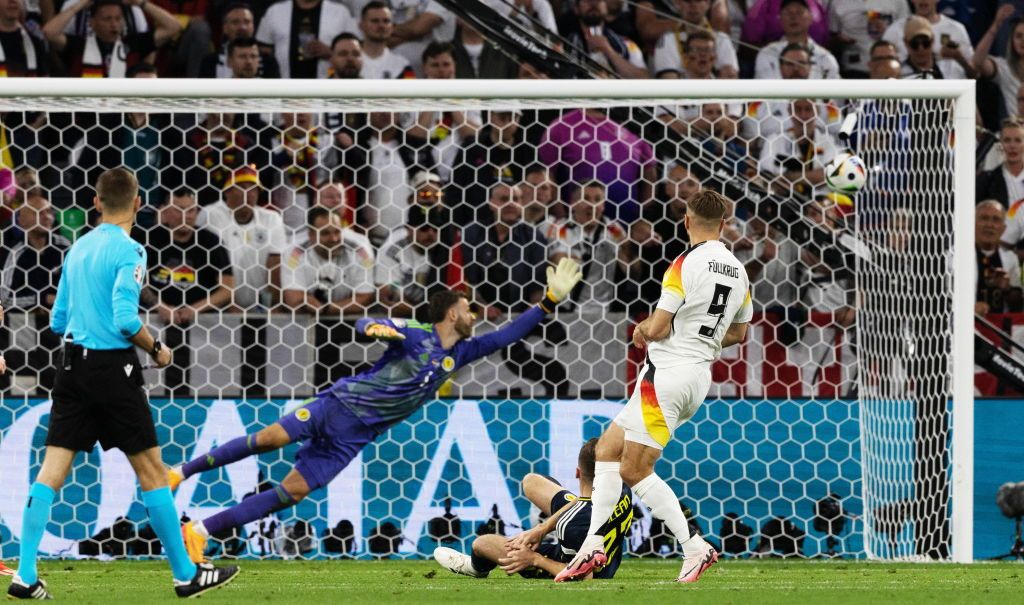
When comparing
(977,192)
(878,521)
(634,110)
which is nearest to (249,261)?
(634,110)

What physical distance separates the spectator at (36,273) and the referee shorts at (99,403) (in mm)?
3045

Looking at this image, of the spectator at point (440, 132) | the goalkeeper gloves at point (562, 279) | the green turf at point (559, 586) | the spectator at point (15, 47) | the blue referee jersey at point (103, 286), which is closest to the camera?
the blue referee jersey at point (103, 286)

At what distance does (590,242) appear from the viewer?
30.0ft

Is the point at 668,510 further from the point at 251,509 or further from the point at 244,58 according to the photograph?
the point at 244,58

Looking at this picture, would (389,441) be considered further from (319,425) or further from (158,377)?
(158,377)

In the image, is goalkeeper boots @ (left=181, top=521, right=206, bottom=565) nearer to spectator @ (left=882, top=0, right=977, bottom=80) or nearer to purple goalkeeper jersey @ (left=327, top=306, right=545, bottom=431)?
purple goalkeeper jersey @ (left=327, top=306, right=545, bottom=431)

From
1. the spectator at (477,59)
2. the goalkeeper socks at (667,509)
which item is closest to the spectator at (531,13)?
the spectator at (477,59)

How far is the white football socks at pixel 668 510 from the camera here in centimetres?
647

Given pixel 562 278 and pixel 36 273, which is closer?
pixel 562 278

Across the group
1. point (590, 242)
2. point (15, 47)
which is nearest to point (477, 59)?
point (590, 242)

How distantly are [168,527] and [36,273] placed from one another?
366 centimetres

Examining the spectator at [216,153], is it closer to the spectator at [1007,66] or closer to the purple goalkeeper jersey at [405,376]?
the purple goalkeeper jersey at [405,376]

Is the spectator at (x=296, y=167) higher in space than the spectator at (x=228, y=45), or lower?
lower

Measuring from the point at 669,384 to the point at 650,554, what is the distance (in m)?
2.61
